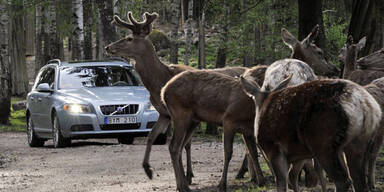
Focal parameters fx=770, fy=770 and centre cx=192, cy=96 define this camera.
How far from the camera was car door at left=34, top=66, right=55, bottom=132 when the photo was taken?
1791cm

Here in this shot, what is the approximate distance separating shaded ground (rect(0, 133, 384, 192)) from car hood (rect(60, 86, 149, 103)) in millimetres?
1076

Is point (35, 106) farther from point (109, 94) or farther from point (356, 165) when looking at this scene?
point (356, 165)

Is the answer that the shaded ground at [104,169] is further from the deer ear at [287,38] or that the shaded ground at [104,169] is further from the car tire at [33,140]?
the deer ear at [287,38]

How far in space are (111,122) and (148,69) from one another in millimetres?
4002

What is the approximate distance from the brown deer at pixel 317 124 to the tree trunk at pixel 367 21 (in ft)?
29.0

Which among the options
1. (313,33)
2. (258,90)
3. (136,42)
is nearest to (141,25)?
(136,42)

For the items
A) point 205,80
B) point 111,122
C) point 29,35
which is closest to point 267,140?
point 205,80

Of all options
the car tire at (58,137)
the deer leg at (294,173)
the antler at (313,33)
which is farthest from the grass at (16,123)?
the deer leg at (294,173)

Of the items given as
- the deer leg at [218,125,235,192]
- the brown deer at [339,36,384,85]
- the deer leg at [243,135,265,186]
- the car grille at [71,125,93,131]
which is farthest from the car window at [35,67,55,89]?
the deer leg at [218,125,235,192]

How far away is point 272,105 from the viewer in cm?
741

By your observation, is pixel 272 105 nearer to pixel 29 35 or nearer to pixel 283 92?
pixel 283 92

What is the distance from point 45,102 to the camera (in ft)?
59.6

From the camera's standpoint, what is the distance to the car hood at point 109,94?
16.9 metres

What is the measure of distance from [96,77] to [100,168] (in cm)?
532
